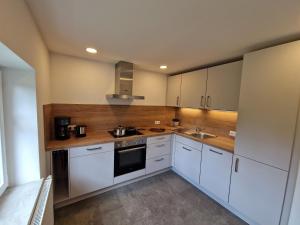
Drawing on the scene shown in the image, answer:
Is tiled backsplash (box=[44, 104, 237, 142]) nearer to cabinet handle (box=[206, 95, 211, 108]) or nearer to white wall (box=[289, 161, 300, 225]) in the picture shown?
cabinet handle (box=[206, 95, 211, 108])

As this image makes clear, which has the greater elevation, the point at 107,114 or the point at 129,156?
the point at 107,114

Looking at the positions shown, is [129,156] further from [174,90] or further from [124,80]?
[174,90]

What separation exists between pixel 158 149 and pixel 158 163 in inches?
11.5

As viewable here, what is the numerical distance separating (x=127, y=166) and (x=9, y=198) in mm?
1502

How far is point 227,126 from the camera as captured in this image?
2494mm

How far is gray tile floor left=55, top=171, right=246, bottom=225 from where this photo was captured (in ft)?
5.60

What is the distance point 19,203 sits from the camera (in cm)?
106

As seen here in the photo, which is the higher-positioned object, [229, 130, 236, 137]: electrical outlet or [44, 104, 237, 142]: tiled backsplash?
[44, 104, 237, 142]: tiled backsplash

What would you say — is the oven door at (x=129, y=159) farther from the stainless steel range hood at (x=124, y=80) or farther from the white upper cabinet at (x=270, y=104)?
the white upper cabinet at (x=270, y=104)

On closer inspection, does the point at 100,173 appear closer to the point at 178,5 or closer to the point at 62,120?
the point at 62,120

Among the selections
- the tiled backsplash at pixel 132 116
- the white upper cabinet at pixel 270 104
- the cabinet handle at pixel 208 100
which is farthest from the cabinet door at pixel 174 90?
the white upper cabinet at pixel 270 104

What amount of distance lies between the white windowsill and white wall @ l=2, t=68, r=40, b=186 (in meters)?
0.10

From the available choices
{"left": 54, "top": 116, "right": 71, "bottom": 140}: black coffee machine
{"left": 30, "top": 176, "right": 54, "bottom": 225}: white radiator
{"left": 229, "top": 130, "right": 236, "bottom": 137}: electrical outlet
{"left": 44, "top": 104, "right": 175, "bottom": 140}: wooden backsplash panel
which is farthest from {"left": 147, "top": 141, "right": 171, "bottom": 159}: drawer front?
{"left": 30, "top": 176, "right": 54, "bottom": 225}: white radiator

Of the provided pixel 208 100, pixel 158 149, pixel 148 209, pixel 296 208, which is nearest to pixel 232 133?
pixel 208 100
